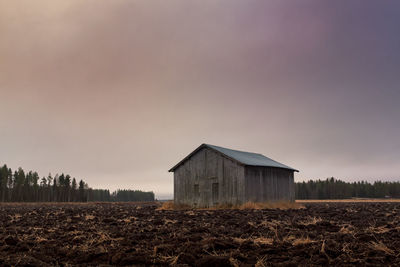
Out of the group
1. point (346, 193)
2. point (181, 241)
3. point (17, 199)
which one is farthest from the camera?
point (346, 193)

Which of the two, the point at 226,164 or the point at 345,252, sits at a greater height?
the point at 226,164

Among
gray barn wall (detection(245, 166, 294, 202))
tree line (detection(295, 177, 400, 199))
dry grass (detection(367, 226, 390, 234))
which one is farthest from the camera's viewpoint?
tree line (detection(295, 177, 400, 199))

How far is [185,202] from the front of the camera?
3109cm

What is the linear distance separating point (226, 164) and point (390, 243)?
70.0ft

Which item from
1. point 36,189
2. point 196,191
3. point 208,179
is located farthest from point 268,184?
point 36,189

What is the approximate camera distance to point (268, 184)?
30.8 m

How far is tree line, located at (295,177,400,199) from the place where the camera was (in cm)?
12450

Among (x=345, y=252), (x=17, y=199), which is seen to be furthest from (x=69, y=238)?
(x=17, y=199)

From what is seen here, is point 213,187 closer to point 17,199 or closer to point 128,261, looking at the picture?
point 128,261

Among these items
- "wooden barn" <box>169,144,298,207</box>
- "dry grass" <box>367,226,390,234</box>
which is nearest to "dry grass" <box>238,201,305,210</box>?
"wooden barn" <box>169,144,298,207</box>

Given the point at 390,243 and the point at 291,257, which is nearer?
the point at 291,257

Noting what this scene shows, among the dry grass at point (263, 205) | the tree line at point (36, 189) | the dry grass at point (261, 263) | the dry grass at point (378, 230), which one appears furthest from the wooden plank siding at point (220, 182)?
the tree line at point (36, 189)

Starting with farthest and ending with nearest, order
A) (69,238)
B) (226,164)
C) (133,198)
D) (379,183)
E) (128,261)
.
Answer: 1. (133,198)
2. (379,183)
3. (226,164)
4. (69,238)
5. (128,261)

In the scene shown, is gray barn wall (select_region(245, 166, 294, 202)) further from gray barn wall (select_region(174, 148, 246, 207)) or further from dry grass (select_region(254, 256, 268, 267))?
dry grass (select_region(254, 256, 268, 267))
